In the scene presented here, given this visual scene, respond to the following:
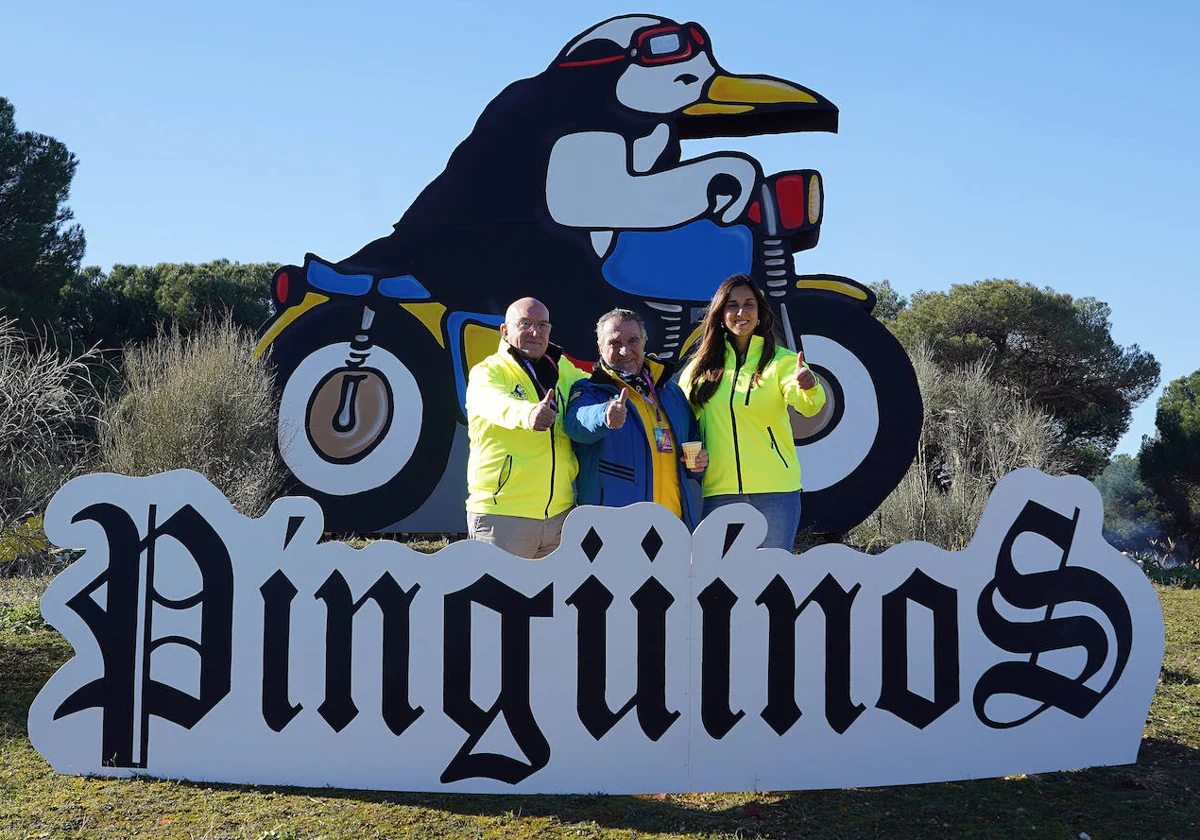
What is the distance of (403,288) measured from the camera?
795 centimetres

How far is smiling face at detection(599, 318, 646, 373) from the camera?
3539 mm

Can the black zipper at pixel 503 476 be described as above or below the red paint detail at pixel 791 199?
below

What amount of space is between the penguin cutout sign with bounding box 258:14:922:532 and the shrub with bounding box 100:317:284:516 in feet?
0.73

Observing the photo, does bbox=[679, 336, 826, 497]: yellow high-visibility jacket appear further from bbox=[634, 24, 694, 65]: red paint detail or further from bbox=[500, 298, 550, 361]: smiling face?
bbox=[634, 24, 694, 65]: red paint detail

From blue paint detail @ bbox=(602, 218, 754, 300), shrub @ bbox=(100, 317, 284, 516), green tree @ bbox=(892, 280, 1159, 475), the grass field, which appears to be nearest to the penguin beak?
blue paint detail @ bbox=(602, 218, 754, 300)

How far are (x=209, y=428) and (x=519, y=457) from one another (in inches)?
216

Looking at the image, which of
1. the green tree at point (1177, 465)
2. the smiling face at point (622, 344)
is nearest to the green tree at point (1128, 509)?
the green tree at point (1177, 465)

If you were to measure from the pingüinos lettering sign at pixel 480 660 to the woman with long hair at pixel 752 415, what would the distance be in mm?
221

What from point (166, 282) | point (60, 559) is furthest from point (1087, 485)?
point (166, 282)

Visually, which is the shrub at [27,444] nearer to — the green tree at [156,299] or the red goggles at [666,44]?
the red goggles at [666,44]

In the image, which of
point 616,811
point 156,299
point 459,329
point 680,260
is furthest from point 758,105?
point 156,299

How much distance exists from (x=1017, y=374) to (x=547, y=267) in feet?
56.8

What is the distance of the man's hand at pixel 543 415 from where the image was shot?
321cm

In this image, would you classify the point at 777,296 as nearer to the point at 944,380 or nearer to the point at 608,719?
the point at 608,719
